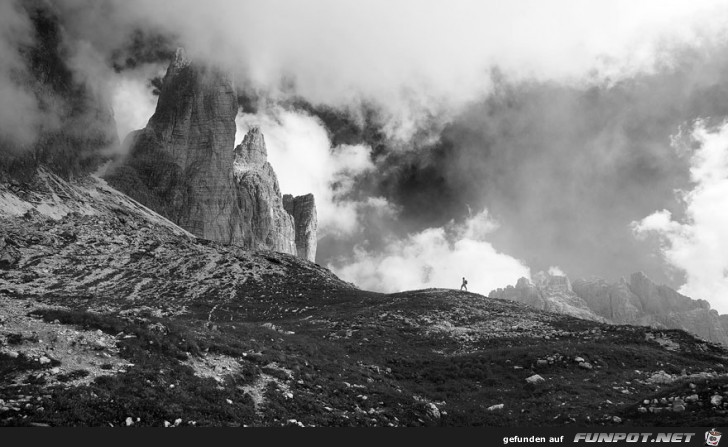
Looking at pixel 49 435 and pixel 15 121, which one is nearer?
pixel 49 435

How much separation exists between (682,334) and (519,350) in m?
20.1

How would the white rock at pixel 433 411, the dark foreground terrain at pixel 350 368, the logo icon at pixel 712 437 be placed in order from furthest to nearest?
the white rock at pixel 433 411, the dark foreground terrain at pixel 350 368, the logo icon at pixel 712 437

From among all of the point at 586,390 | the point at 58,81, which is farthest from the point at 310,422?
the point at 58,81

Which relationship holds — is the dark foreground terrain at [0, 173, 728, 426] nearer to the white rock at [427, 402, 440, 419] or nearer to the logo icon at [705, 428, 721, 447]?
the white rock at [427, 402, 440, 419]

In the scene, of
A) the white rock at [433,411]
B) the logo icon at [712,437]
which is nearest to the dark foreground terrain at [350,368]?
the white rock at [433,411]

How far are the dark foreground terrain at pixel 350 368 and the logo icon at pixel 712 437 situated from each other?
3.34ft

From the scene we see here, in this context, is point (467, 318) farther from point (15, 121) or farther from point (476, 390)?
point (15, 121)

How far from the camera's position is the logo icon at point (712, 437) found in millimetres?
12555

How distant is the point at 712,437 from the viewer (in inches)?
499

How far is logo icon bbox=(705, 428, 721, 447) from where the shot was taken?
12555 millimetres

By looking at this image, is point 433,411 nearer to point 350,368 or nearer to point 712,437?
point 350,368

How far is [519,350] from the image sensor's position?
3092 centimetres

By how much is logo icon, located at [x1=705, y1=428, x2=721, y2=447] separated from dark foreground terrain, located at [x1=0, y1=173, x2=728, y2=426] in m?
1.02

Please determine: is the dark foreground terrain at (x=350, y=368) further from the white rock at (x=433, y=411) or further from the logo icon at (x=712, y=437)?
the logo icon at (x=712, y=437)
